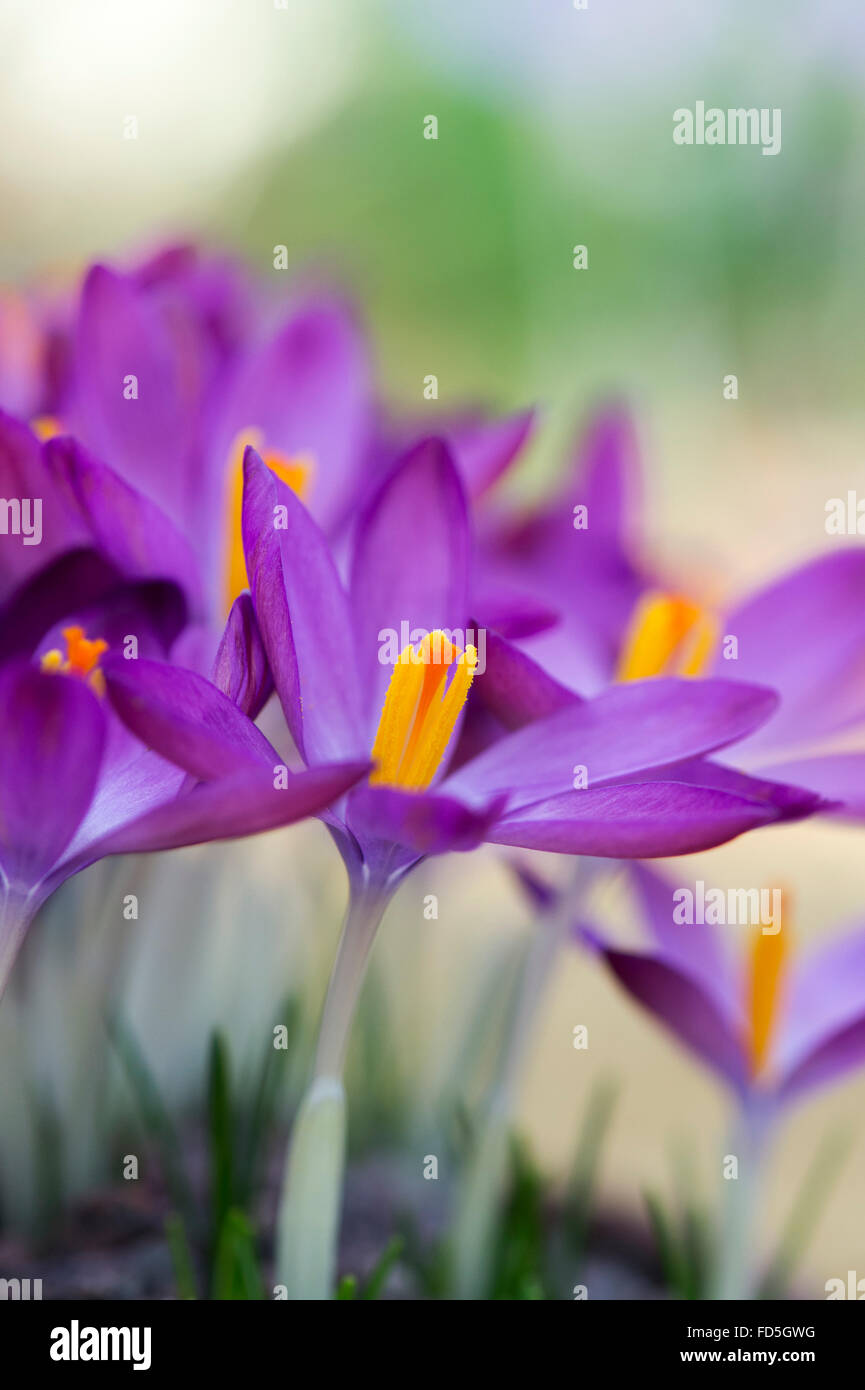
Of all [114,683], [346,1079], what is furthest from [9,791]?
[346,1079]

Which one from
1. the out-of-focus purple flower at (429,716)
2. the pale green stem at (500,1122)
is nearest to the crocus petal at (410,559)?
the out-of-focus purple flower at (429,716)

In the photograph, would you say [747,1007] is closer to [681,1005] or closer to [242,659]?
[681,1005]

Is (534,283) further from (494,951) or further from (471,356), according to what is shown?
(494,951)

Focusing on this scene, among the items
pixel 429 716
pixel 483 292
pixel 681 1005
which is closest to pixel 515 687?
pixel 429 716

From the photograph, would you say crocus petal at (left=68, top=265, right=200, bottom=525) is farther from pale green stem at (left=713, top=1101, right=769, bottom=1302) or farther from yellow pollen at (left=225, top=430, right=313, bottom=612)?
pale green stem at (left=713, top=1101, right=769, bottom=1302)

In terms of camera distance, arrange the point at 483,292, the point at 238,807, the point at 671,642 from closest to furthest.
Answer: the point at 238,807, the point at 671,642, the point at 483,292

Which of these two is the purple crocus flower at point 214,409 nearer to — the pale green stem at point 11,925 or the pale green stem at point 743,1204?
the pale green stem at point 11,925
